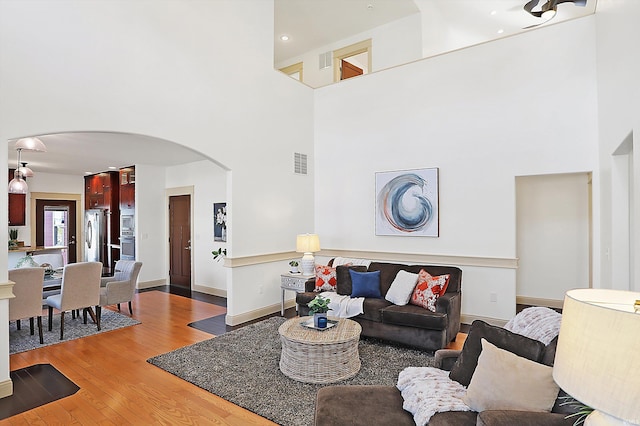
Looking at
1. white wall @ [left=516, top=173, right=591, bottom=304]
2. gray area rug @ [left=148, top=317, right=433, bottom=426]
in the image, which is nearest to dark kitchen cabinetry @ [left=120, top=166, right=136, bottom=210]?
gray area rug @ [left=148, top=317, right=433, bottom=426]

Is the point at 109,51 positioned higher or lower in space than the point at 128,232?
higher

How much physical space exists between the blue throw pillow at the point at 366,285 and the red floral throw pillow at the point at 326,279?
37cm

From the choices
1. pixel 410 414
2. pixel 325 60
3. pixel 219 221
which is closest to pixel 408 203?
pixel 219 221

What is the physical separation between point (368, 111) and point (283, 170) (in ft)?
5.64

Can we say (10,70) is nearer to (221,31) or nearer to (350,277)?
(221,31)

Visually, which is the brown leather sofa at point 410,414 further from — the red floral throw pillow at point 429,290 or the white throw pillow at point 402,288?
the white throw pillow at point 402,288

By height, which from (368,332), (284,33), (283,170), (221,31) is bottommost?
(368,332)

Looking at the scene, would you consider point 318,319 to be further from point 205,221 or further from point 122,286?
point 205,221

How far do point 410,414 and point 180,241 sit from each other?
699 centimetres

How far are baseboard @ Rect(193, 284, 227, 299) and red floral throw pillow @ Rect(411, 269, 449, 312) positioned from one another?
4030 mm

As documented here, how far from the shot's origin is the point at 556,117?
446 centimetres

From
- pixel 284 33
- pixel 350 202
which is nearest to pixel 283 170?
pixel 350 202

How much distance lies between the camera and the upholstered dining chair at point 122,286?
5.19m

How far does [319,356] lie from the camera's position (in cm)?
325
